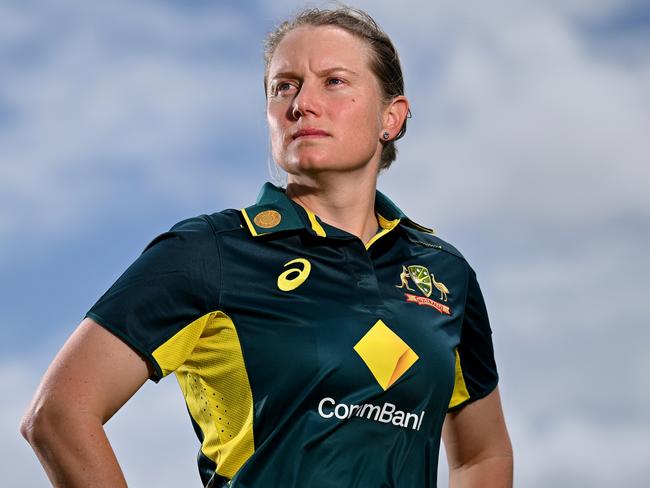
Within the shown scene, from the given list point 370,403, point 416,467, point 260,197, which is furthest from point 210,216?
point 416,467

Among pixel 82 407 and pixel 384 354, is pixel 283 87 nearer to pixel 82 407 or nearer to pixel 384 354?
pixel 384 354

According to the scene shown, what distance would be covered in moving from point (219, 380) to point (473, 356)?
3.70 feet

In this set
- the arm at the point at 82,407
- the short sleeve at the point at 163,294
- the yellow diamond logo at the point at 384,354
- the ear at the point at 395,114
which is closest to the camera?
the arm at the point at 82,407

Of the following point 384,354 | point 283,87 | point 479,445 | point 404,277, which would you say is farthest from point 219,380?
point 479,445

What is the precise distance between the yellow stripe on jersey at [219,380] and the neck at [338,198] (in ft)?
1.99

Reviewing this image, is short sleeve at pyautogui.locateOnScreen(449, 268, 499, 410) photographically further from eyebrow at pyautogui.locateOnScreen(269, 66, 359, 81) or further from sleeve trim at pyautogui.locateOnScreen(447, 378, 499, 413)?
eyebrow at pyautogui.locateOnScreen(269, 66, 359, 81)

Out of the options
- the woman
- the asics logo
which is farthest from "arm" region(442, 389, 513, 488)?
the asics logo

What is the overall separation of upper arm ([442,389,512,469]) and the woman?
29cm

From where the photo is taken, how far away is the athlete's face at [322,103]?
351 centimetres

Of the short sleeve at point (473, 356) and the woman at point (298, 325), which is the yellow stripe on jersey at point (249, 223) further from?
the short sleeve at point (473, 356)

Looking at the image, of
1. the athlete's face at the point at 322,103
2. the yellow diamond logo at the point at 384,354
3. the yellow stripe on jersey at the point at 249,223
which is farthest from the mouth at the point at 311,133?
the yellow diamond logo at the point at 384,354

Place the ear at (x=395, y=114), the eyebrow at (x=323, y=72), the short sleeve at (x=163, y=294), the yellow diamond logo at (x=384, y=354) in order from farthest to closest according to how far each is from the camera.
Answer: the ear at (x=395, y=114)
the eyebrow at (x=323, y=72)
the yellow diamond logo at (x=384, y=354)
the short sleeve at (x=163, y=294)

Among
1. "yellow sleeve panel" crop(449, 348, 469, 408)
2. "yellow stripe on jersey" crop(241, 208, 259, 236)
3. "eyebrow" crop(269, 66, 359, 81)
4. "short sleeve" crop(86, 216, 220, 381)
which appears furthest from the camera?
"yellow sleeve panel" crop(449, 348, 469, 408)

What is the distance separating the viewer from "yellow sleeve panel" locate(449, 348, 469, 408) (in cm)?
395
